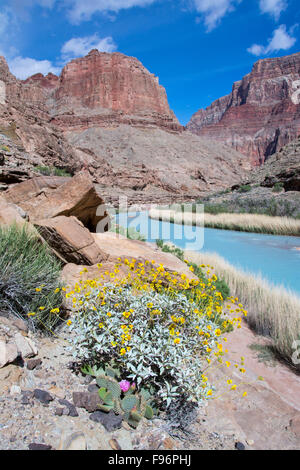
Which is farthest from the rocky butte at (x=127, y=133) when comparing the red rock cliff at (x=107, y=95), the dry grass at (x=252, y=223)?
the dry grass at (x=252, y=223)

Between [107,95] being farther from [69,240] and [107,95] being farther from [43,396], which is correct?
[43,396]

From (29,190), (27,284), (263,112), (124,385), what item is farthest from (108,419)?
(263,112)

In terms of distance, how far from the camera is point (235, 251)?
8.16 meters

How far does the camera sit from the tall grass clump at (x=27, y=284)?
271 cm

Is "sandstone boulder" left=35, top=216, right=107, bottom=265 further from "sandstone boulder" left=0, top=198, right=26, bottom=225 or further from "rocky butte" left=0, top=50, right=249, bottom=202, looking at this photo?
"rocky butte" left=0, top=50, right=249, bottom=202

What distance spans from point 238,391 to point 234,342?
0.90 m

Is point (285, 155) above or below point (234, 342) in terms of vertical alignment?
above

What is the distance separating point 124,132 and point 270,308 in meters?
62.8

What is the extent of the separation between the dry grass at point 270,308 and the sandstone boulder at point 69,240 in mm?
2343

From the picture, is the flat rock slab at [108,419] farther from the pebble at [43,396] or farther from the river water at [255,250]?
the river water at [255,250]

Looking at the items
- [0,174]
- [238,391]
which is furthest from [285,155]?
[238,391]

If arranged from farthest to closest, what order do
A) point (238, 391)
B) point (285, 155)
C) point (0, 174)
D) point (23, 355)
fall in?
point (285, 155), point (0, 174), point (238, 391), point (23, 355)
